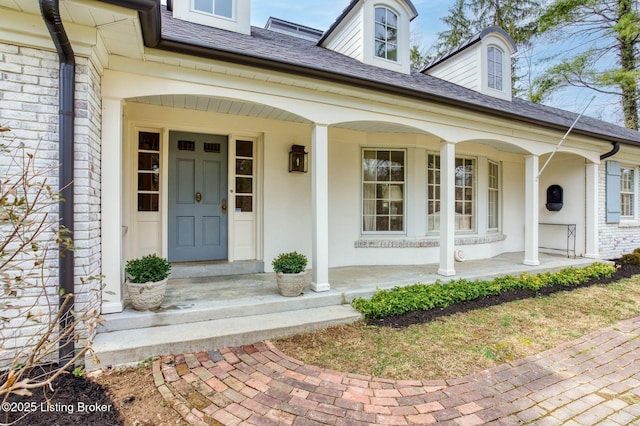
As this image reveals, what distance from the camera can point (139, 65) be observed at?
3.25 meters

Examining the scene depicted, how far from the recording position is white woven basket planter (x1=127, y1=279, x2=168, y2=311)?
10.3ft

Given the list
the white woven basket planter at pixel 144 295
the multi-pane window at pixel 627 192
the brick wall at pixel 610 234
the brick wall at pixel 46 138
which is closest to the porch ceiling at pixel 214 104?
the brick wall at pixel 46 138

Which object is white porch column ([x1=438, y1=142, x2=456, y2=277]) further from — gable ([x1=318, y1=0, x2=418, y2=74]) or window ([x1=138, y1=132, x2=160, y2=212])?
window ([x1=138, y1=132, x2=160, y2=212])

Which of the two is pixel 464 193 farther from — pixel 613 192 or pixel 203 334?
pixel 203 334

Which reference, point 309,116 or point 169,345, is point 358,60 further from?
point 169,345

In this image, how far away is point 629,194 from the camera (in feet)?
28.0

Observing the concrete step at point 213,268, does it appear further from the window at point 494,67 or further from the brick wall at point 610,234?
the brick wall at point 610,234

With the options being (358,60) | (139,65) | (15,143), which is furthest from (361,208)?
(15,143)

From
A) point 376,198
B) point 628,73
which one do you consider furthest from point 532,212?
point 628,73

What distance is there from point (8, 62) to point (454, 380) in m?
4.55

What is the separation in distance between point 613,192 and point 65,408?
35.6 feet

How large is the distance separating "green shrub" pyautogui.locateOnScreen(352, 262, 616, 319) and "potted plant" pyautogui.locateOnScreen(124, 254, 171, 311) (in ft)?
7.51

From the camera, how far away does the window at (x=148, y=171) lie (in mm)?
4648

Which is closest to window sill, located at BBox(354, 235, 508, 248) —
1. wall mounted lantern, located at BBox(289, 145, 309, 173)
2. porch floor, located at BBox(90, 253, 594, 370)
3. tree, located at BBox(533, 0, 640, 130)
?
porch floor, located at BBox(90, 253, 594, 370)
